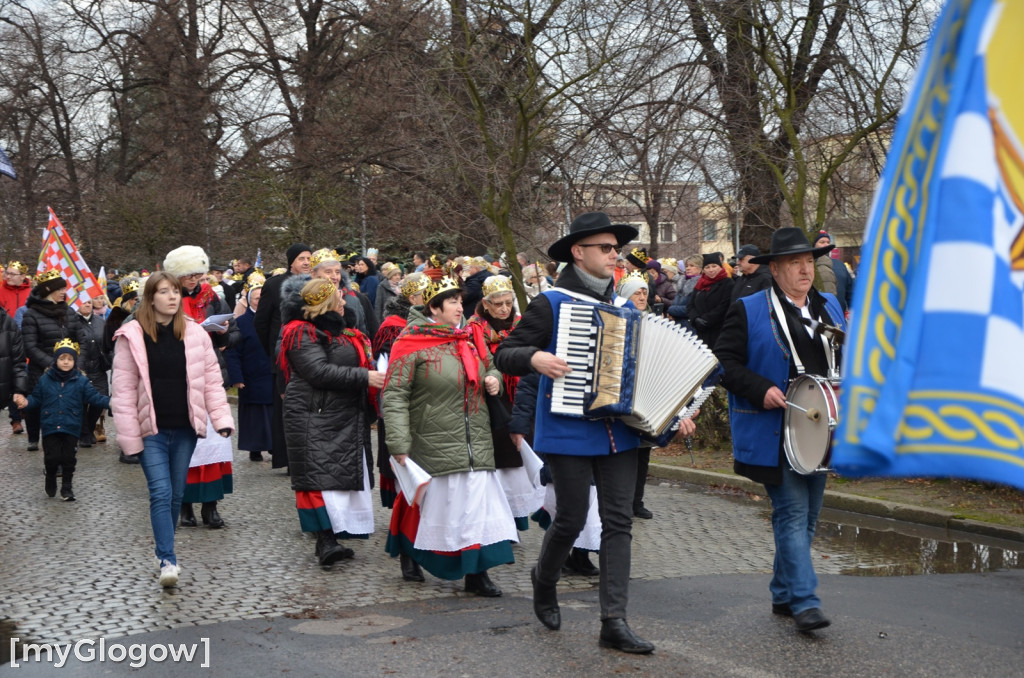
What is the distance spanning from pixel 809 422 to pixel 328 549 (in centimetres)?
331

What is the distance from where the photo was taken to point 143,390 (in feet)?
23.3

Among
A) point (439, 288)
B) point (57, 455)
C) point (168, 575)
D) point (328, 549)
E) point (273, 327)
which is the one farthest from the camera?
point (273, 327)

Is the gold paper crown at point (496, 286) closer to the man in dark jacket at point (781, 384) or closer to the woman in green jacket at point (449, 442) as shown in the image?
the woman in green jacket at point (449, 442)

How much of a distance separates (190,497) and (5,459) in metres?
5.19

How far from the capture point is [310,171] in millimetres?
29062

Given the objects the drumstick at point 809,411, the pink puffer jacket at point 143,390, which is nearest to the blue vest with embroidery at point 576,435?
the drumstick at point 809,411

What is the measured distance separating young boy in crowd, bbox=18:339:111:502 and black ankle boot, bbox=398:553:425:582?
4.39m

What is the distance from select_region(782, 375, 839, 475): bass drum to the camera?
552cm

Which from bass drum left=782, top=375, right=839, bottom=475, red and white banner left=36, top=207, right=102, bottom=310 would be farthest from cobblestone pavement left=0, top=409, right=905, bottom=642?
red and white banner left=36, top=207, right=102, bottom=310

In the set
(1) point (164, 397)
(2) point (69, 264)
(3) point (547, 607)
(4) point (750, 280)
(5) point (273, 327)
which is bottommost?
(3) point (547, 607)

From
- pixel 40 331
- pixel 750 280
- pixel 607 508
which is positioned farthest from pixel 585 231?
pixel 40 331

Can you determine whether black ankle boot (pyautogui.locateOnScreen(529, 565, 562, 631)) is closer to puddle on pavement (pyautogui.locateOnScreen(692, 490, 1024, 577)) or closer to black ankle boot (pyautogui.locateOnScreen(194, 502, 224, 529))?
puddle on pavement (pyautogui.locateOnScreen(692, 490, 1024, 577))

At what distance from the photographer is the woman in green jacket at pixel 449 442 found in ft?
22.8

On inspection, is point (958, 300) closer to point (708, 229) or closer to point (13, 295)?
point (13, 295)
